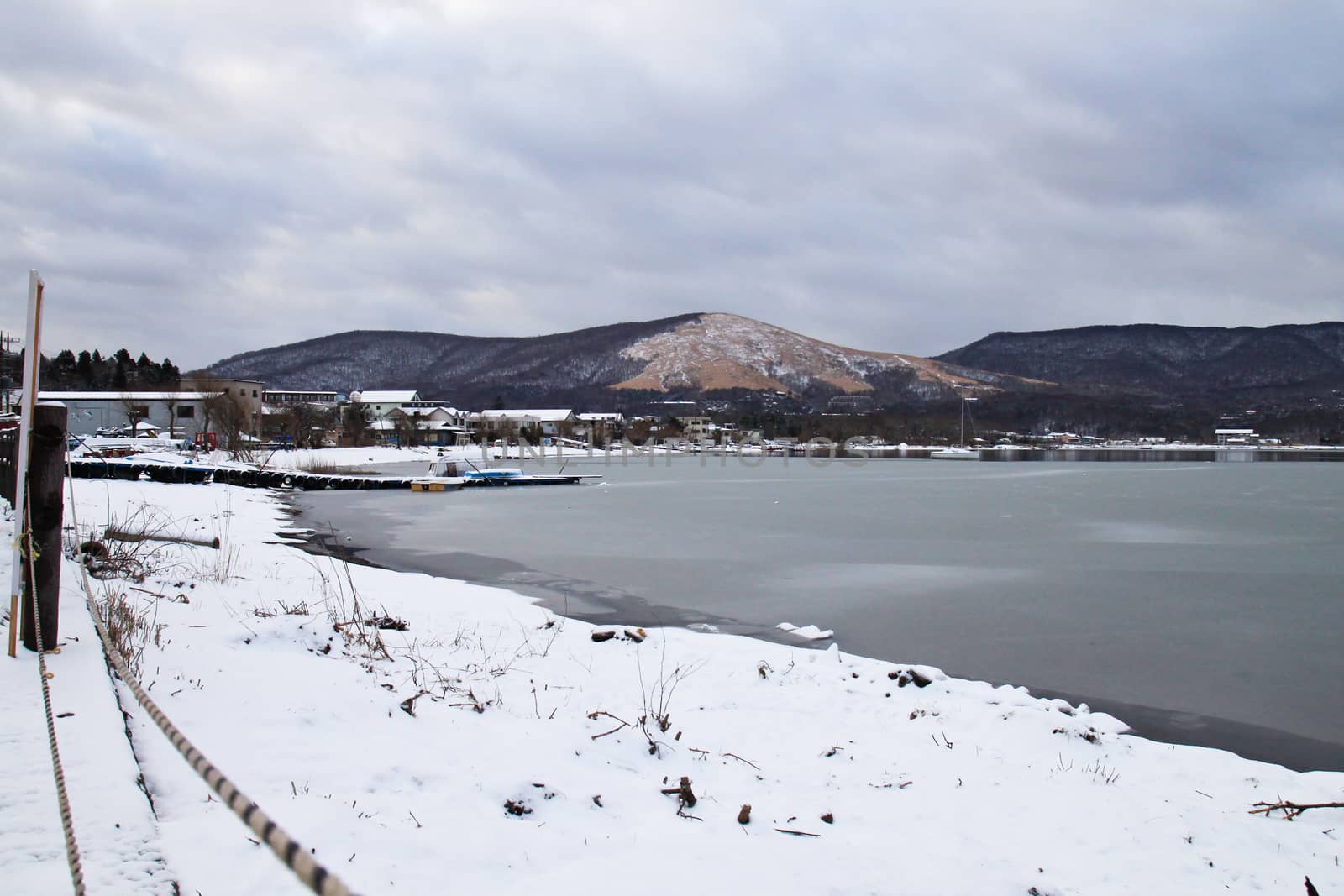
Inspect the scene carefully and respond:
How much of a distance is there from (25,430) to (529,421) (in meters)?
121

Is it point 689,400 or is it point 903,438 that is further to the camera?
point 689,400

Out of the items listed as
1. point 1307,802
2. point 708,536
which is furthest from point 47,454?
point 708,536

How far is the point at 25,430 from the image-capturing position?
4.31 meters

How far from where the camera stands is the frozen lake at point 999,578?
26.1 ft

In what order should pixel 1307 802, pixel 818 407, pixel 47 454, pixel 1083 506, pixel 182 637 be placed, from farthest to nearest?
pixel 818 407 → pixel 1083 506 → pixel 182 637 → pixel 1307 802 → pixel 47 454

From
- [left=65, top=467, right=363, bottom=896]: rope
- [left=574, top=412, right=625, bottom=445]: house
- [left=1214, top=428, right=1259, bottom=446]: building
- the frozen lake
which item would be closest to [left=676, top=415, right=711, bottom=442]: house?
[left=574, top=412, right=625, bottom=445]: house

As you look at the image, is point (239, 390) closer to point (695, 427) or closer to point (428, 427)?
point (428, 427)

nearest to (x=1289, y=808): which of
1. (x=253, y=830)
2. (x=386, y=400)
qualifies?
(x=253, y=830)

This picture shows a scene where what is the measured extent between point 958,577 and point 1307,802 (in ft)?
29.2

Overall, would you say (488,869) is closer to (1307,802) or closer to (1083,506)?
(1307,802)

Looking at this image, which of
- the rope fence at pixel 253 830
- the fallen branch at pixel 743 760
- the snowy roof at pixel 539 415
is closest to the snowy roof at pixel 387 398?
the snowy roof at pixel 539 415

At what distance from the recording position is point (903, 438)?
12469 centimetres

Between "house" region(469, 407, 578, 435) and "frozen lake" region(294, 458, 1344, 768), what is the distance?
8043 cm

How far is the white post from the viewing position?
4309 millimetres
